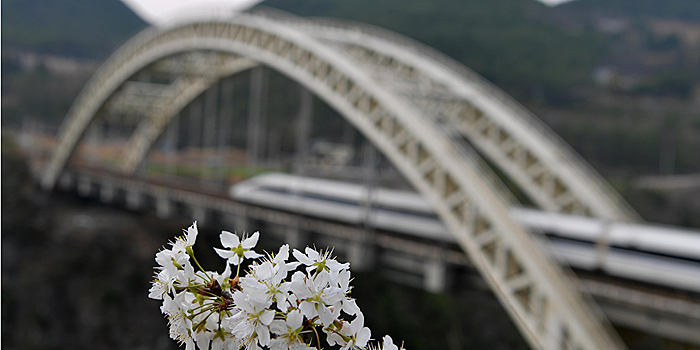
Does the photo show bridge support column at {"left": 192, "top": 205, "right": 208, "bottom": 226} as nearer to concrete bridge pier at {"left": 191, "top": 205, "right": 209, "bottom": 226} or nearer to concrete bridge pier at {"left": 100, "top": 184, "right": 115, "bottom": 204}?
concrete bridge pier at {"left": 191, "top": 205, "right": 209, "bottom": 226}

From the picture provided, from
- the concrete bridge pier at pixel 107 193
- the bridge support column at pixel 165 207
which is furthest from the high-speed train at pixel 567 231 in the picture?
the concrete bridge pier at pixel 107 193

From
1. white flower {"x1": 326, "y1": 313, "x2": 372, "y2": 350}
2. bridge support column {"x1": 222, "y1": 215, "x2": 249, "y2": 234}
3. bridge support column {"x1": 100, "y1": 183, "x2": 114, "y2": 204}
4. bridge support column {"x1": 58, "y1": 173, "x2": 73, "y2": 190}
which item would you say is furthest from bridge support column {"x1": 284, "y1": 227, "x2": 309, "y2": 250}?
bridge support column {"x1": 58, "y1": 173, "x2": 73, "y2": 190}

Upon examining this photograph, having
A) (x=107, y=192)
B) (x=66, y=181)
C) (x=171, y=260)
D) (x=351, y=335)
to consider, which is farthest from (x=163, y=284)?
(x=66, y=181)

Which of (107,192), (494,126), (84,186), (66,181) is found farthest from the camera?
(66,181)

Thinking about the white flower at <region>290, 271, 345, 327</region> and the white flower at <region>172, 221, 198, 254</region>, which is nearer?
the white flower at <region>290, 271, 345, 327</region>

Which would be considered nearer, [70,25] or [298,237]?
[298,237]

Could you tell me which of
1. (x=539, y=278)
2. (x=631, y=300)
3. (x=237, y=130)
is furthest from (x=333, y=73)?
(x=237, y=130)

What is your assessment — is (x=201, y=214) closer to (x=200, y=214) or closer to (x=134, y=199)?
(x=200, y=214)
